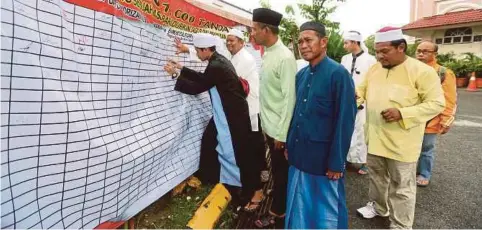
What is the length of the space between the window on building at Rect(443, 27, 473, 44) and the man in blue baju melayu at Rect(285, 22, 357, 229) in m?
23.7

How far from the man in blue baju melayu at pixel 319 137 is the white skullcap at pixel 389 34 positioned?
528 millimetres

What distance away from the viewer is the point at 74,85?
1.99 metres

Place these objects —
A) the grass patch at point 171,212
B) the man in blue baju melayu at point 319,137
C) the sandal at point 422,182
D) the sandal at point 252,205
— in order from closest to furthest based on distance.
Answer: the man in blue baju melayu at point 319,137 < the grass patch at point 171,212 < the sandal at point 252,205 < the sandal at point 422,182

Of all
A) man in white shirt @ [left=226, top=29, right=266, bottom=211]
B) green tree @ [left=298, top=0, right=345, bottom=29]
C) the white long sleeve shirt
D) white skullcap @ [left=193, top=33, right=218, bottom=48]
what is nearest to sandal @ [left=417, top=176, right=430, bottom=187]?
man in white shirt @ [left=226, top=29, right=266, bottom=211]

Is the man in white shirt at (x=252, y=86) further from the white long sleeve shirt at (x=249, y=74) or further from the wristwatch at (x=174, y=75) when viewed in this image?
the wristwatch at (x=174, y=75)

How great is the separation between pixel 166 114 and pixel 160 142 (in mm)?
322

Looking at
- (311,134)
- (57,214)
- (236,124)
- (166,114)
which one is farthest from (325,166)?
(57,214)

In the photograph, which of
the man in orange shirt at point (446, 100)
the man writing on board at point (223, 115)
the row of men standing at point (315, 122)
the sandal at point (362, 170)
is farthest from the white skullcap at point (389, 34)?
the sandal at point (362, 170)

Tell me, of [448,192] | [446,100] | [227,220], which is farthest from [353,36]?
[227,220]

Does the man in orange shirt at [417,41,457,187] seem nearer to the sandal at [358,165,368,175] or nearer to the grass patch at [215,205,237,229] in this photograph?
the sandal at [358,165,368,175]

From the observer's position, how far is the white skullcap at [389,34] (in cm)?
266

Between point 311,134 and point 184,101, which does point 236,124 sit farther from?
point 311,134

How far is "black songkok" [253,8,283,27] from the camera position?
304 centimetres

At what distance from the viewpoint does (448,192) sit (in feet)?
12.8
